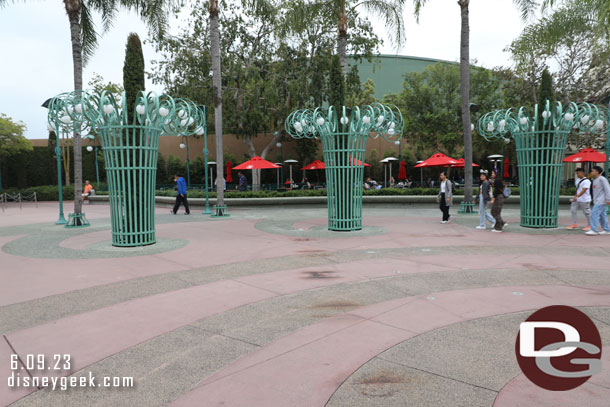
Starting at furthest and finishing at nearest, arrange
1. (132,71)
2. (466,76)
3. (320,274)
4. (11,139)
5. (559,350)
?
(11,139)
(466,76)
(132,71)
(320,274)
(559,350)

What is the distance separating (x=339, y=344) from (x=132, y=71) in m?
9.02

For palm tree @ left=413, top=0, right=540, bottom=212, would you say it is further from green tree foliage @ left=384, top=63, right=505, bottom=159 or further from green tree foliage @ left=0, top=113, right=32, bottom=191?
green tree foliage @ left=0, top=113, right=32, bottom=191

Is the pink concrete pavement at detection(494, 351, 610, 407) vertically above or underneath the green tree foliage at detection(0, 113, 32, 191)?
underneath

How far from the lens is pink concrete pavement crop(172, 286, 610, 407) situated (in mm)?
3201

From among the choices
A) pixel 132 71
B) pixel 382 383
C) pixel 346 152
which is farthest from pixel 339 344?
pixel 132 71

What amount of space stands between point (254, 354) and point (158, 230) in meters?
9.68

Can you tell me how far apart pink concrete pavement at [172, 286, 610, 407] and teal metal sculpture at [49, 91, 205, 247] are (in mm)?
6578

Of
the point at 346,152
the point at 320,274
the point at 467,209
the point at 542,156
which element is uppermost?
the point at 346,152

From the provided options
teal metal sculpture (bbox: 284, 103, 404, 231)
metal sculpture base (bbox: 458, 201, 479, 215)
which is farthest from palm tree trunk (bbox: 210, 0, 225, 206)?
metal sculpture base (bbox: 458, 201, 479, 215)

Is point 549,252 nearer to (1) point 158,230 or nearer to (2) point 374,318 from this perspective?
(2) point 374,318

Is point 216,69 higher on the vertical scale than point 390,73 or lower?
lower

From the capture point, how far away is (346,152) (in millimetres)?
11617

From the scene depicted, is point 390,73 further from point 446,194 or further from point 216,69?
point 446,194

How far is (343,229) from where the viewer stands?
11984 millimetres
